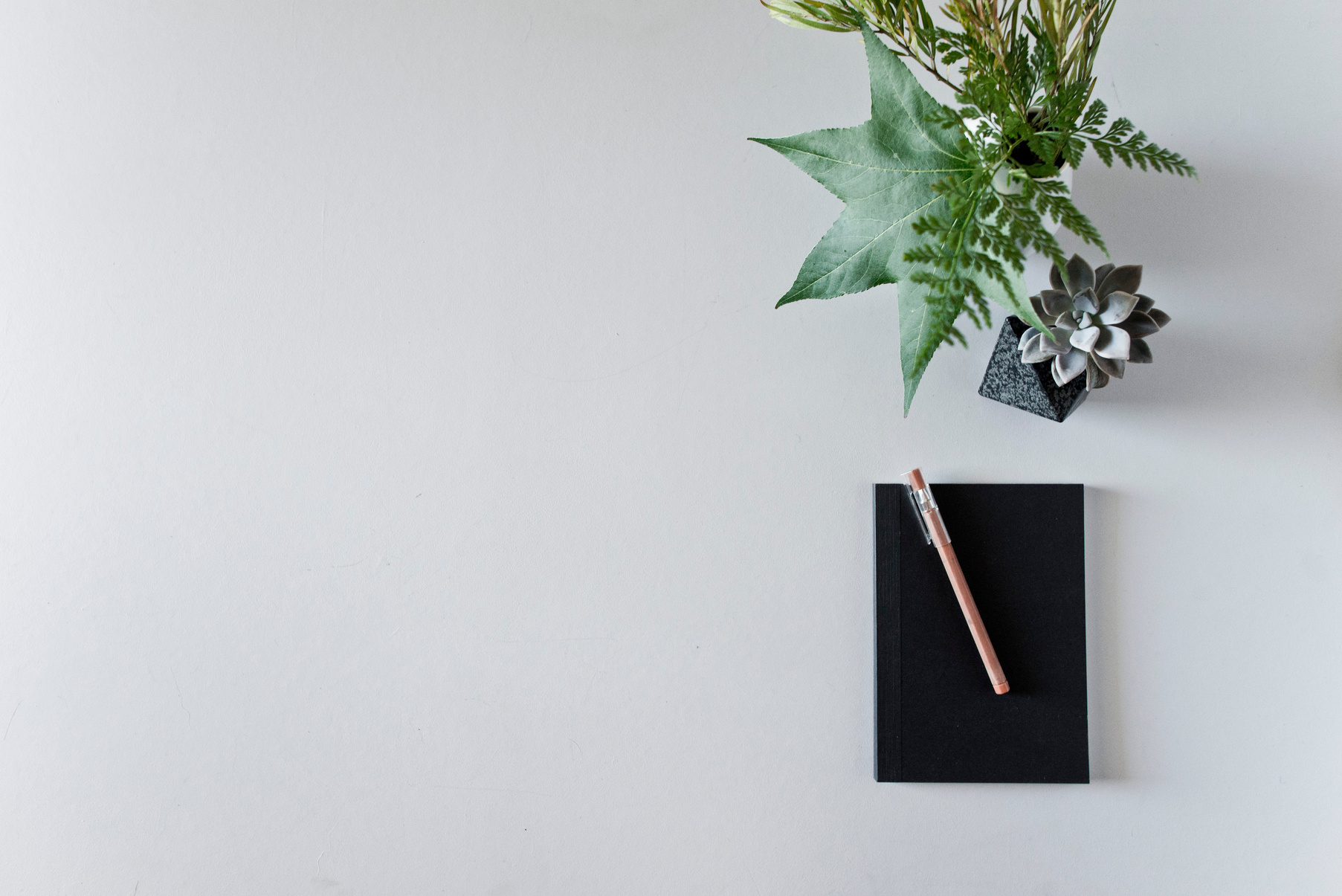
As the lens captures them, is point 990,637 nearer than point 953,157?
No

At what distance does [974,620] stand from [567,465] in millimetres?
349

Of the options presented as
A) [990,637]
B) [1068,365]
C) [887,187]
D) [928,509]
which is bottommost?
[990,637]

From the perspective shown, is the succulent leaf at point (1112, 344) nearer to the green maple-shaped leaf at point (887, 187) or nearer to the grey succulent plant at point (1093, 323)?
the grey succulent plant at point (1093, 323)

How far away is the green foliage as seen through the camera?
477 millimetres

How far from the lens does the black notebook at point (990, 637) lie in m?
0.67

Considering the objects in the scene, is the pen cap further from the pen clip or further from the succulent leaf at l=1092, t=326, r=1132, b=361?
the succulent leaf at l=1092, t=326, r=1132, b=361

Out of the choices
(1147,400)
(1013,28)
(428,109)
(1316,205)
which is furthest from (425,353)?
(1316,205)

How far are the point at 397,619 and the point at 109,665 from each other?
0.83 feet

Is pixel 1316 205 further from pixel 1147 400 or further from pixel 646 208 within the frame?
pixel 646 208

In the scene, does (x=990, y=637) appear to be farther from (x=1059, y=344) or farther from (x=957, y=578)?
(x=1059, y=344)

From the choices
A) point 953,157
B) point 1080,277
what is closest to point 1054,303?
point 1080,277

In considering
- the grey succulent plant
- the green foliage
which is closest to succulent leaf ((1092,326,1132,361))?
the grey succulent plant

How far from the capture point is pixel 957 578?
Result: 66cm

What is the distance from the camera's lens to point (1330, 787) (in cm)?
67
